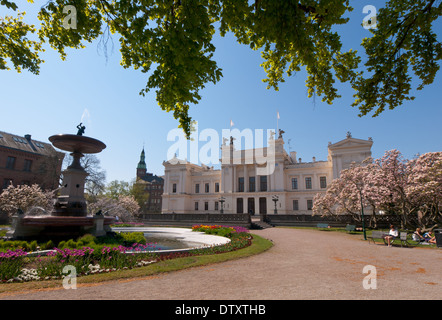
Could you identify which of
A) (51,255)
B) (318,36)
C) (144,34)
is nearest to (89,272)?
(51,255)

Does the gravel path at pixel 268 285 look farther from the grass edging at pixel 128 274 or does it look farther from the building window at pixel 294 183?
the building window at pixel 294 183

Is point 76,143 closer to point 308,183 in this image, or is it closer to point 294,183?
point 294,183

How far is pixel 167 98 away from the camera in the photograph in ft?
16.1

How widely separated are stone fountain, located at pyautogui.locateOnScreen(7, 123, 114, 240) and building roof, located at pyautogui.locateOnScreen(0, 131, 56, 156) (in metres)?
33.2

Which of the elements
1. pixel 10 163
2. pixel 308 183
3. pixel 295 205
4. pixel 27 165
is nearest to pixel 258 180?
pixel 295 205

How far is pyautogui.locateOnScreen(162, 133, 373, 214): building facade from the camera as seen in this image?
38812 mm

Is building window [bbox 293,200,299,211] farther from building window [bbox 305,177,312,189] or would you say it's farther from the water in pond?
the water in pond

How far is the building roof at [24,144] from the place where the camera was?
35438mm

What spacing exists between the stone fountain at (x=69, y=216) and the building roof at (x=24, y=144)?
3319 centimetres

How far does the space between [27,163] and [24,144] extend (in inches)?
160

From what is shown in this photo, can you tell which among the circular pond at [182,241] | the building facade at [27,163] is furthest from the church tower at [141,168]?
the circular pond at [182,241]

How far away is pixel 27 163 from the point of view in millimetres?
36656
